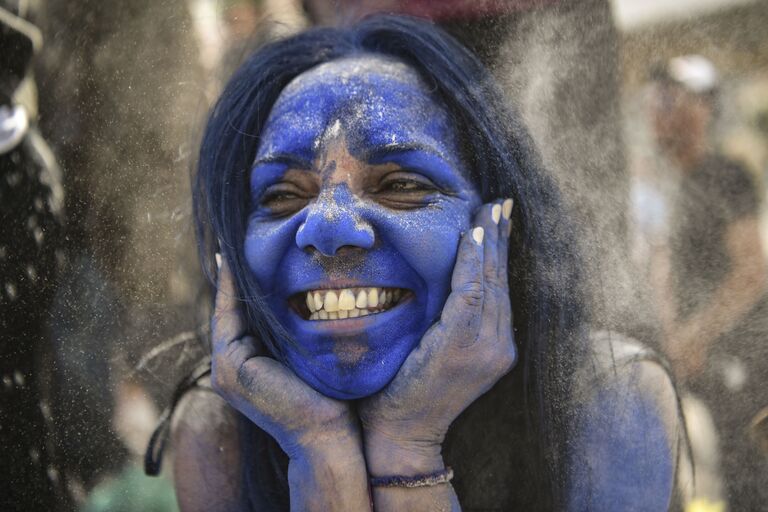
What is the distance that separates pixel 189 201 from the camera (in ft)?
7.22

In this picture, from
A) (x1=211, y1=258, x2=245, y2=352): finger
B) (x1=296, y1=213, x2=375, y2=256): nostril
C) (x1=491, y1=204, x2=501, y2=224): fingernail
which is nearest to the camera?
(x1=296, y1=213, x2=375, y2=256): nostril

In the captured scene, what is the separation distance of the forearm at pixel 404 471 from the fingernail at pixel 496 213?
569mm

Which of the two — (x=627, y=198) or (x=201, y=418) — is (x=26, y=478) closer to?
(x=201, y=418)

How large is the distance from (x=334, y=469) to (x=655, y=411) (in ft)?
A: 2.63

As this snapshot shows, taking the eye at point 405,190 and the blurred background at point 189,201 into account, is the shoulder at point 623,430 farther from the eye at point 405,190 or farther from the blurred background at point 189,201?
the eye at point 405,190

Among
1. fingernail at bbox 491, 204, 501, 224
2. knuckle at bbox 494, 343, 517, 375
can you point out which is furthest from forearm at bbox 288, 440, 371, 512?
fingernail at bbox 491, 204, 501, 224

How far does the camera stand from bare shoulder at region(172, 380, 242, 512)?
2158 millimetres

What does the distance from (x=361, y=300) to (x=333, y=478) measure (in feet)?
1.39

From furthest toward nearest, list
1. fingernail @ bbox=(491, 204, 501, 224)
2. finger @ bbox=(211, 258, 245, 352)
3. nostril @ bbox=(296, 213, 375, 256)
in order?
finger @ bbox=(211, 258, 245, 352) < fingernail @ bbox=(491, 204, 501, 224) < nostril @ bbox=(296, 213, 375, 256)

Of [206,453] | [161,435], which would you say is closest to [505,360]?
[206,453]

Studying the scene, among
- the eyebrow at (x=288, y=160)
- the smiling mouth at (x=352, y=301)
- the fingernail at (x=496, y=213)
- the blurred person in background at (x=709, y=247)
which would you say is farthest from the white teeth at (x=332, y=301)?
the blurred person in background at (x=709, y=247)

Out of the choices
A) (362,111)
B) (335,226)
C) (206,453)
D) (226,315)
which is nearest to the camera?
(335,226)

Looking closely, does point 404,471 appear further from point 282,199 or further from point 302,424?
point 282,199

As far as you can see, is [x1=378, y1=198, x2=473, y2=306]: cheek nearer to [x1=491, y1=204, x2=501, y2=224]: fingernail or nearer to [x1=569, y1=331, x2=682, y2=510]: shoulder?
[x1=491, y1=204, x2=501, y2=224]: fingernail
